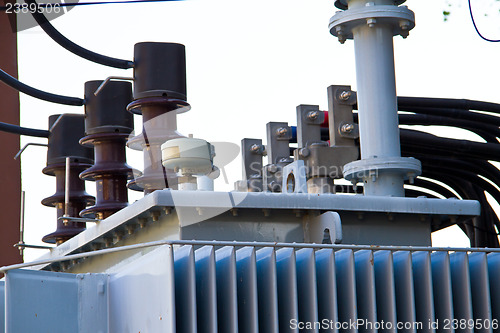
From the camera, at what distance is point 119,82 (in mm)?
7875

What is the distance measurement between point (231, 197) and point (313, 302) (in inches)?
35.4

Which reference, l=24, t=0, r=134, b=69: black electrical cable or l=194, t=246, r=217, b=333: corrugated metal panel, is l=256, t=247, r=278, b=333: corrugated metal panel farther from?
l=24, t=0, r=134, b=69: black electrical cable

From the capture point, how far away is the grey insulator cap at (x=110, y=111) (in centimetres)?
766

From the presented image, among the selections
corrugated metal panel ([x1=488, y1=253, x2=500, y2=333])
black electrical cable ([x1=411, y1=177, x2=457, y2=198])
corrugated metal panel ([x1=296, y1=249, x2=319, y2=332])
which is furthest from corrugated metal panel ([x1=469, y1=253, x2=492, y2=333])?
black electrical cable ([x1=411, y1=177, x2=457, y2=198])

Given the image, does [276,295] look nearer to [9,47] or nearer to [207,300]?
[207,300]

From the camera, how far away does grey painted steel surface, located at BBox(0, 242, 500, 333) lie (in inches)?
164

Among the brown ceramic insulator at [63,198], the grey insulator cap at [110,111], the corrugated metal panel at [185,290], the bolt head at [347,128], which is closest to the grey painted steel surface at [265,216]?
the corrugated metal panel at [185,290]

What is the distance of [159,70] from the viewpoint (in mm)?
6930

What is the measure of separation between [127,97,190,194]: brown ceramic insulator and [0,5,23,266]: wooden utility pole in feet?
12.0

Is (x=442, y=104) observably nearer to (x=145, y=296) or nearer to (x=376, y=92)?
(x=376, y=92)

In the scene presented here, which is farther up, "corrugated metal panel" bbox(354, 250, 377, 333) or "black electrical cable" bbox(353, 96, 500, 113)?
"black electrical cable" bbox(353, 96, 500, 113)

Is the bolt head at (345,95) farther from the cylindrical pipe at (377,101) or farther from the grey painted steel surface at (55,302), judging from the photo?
the grey painted steel surface at (55,302)

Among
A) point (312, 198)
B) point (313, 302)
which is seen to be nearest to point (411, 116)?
point (312, 198)

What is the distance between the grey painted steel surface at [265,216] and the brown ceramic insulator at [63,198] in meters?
3.26
